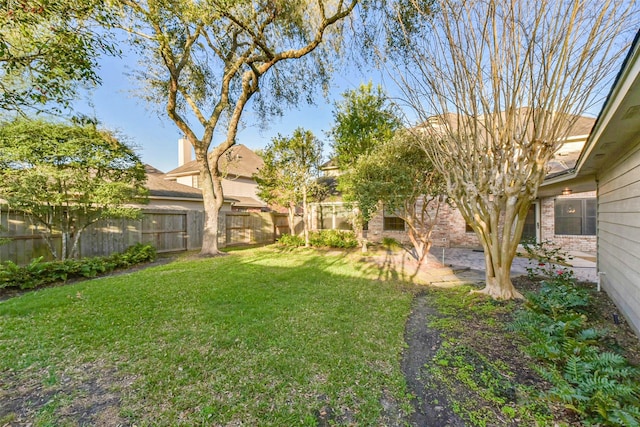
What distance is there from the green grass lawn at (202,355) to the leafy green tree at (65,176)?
2323 mm

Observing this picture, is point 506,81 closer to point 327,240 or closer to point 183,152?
point 327,240

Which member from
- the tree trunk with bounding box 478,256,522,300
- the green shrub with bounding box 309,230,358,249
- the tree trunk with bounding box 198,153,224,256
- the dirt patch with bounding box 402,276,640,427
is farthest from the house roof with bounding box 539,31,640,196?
the tree trunk with bounding box 198,153,224,256

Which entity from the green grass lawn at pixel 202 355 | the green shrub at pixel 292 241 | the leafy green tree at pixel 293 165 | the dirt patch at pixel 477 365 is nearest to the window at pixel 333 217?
the green shrub at pixel 292 241

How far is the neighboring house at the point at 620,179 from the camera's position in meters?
2.40

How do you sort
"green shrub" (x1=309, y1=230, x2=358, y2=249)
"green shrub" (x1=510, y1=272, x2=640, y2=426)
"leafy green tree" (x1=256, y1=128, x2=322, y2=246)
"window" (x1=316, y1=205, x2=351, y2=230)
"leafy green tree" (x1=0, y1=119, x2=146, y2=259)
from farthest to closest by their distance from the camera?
"window" (x1=316, y1=205, x2=351, y2=230) → "green shrub" (x1=309, y1=230, x2=358, y2=249) → "leafy green tree" (x1=256, y1=128, x2=322, y2=246) → "leafy green tree" (x1=0, y1=119, x2=146, y2=259) → "green shrub" (x1=510, y1=272, x2=640, y2=426)

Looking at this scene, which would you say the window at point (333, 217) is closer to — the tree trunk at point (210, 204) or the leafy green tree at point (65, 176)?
the tree trunk at point (210, 204)

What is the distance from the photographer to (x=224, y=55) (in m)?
9.20

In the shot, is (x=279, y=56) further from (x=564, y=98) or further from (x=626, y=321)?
(x=626, y=321)

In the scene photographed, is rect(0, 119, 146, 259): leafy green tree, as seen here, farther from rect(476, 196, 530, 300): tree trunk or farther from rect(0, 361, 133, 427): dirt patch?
rect(476, 196, 530, 300): tree trunk

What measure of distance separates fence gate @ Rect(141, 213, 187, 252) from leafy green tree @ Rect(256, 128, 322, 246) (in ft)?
12.5

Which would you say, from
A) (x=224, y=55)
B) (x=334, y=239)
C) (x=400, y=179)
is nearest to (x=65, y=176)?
(x=224, y=55)

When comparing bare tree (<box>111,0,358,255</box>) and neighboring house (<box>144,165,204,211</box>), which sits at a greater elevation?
bare tree (<box>111,0,358,255</box>)

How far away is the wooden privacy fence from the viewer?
6.52 metres

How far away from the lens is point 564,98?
4039mm
